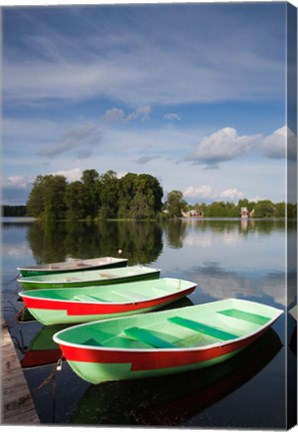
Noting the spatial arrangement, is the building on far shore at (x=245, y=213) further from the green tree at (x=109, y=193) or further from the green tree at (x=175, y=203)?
the green tree at (x=109, y=193)

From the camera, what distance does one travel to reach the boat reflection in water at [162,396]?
2.85 meters

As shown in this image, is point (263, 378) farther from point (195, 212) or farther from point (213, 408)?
point (195, 212)

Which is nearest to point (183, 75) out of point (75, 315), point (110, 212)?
point (110, 212)

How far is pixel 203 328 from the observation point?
12.6 ft

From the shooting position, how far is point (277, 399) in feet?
10.1

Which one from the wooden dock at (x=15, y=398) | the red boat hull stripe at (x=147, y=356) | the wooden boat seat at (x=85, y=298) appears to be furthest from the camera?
the wooden boat seat at (x=85, y=298)

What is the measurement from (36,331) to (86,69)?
3161mm

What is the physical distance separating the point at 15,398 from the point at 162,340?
4.52ft

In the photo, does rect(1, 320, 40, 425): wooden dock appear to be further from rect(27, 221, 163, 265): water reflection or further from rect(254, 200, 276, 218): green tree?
rect(254, 200, 276, 218): green tree

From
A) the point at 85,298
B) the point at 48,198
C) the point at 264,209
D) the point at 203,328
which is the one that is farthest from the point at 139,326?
the point at 48,198

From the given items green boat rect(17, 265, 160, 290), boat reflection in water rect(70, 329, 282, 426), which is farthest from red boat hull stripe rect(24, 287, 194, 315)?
boat reflection in water rect(70, 329, 282, 426)

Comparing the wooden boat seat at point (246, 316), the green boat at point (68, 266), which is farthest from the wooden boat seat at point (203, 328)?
the green boat at point (68, 266)

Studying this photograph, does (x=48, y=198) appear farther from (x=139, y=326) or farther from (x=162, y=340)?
(x=162, y=340)

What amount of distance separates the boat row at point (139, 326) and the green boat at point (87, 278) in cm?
1
